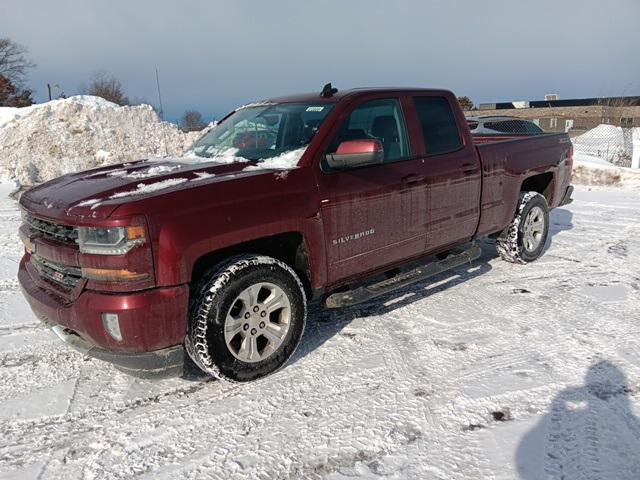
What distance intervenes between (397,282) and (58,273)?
2.47 metres

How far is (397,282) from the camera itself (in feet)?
13.9

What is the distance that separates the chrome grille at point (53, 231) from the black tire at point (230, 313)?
0.79 metres

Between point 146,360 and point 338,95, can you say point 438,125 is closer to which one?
point 338,95

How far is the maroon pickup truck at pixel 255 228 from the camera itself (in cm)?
289

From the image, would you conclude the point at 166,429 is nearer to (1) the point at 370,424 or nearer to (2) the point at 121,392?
(2) the point at 121,392

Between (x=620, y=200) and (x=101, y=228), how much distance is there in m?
9.92

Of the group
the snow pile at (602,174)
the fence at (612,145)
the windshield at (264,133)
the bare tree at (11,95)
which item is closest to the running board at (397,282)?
the windshield at (264,133)

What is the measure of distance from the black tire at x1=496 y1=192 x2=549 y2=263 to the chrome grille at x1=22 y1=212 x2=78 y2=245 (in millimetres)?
4356

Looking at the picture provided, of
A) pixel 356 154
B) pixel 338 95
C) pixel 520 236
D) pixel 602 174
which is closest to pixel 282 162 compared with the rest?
pixel 356 154

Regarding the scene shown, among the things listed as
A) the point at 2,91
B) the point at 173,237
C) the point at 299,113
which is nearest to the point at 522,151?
the point at 299,113

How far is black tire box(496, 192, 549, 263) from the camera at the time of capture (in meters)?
5.63

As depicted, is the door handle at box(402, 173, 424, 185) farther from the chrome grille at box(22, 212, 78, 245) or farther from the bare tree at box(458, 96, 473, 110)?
the bare tree at box(458, 96, 473, 110)

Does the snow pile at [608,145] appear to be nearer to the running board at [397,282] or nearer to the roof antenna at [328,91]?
the running board at [397,282]

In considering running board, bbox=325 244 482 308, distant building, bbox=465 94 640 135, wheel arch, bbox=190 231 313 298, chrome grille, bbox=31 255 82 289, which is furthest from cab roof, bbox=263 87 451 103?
distant building, bbox=465 94 640 135
